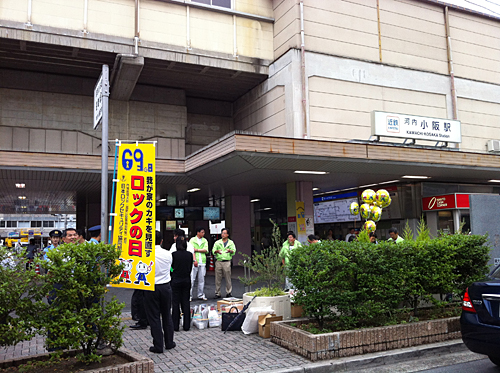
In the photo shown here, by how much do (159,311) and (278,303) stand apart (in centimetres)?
225

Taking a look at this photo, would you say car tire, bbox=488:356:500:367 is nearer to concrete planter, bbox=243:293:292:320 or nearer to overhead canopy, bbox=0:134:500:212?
concrete planter, bbox=243:293:292:320

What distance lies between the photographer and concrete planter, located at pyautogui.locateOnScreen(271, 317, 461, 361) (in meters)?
6.08

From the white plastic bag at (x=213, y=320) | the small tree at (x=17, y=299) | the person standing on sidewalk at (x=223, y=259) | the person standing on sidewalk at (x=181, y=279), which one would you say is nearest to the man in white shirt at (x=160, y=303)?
the person standing on sidewalk at (x=181, y=279)

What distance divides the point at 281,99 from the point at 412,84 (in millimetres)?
5979

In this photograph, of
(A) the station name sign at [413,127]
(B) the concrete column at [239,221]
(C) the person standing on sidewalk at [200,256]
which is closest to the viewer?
(C) the person standing on sidewalk at [200,256]

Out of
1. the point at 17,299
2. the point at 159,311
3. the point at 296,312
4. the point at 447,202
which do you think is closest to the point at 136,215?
the point at 159,311

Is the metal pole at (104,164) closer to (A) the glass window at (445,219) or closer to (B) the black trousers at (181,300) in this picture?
(B) the black trousers at (181,300)

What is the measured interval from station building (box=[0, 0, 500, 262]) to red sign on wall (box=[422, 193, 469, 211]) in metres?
0.08

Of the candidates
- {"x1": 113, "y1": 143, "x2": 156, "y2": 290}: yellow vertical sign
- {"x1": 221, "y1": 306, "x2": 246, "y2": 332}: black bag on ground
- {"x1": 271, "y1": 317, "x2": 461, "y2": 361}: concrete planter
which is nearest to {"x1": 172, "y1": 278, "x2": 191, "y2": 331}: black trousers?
{"x1": 221, "y1": 306, "x2": 246, "y2": 332}: black bag on ground

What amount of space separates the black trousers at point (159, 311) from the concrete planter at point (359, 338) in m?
1.67

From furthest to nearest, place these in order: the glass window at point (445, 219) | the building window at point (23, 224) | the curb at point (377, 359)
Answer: the building window at point (23, 224) → the glass window at point (445, 219) → the curb at point (377, 359)

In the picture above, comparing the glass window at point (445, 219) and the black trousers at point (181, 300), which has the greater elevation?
the glass window at point (445, 219)

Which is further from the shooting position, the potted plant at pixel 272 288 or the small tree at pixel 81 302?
the potted plant at pixel 272 288

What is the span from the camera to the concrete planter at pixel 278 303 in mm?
7887
